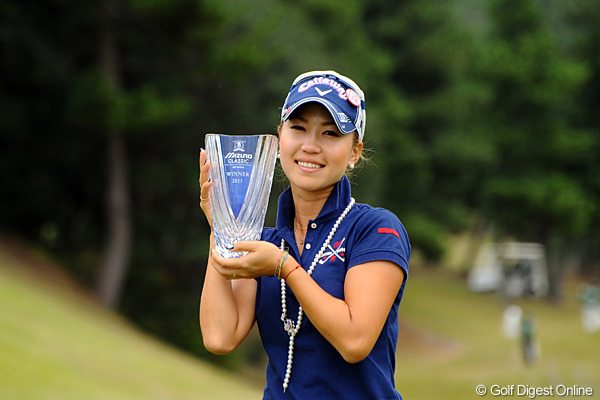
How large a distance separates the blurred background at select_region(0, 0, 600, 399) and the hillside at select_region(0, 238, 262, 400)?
0.06 m

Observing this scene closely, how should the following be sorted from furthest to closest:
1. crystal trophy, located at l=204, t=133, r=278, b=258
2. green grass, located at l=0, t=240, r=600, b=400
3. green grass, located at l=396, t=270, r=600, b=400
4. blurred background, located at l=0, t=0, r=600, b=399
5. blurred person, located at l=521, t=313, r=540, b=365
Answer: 1. blurred person, located at l=521, t=313, r=540, b=365
2. green grass, located at l=396, t=270, r=600, b=400
3. blurred background, located at l=0, t=0, r=600, b=399
4. green grass, located at l=0, t=240, r=600, b=400
5. crystal trophy, located at l=204, t=133, r=278, b=258

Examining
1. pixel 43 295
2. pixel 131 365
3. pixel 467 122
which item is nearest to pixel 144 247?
pixel 43 295

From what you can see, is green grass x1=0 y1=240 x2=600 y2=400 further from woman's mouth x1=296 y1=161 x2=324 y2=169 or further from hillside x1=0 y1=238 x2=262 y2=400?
woman's mouth x1=296 y1=161 x2=324 y2=169

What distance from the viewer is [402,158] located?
110ft

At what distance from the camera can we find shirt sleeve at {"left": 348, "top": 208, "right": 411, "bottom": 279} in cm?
215

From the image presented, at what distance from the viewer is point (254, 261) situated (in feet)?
6.97

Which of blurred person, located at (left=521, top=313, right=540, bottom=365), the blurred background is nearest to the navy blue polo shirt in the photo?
the blurred background

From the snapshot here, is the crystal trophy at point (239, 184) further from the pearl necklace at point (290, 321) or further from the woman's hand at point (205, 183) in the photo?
the pearl necklace at point (290, 321)

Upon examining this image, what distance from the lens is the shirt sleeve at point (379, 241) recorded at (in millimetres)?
2150

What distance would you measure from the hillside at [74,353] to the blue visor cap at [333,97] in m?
8.93

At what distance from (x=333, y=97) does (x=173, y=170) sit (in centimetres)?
2058

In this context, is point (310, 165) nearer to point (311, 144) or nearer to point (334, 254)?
point (311, 144)

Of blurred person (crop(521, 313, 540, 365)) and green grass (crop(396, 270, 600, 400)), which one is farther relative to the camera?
blurred person (crop(521, 313, 540, 365))

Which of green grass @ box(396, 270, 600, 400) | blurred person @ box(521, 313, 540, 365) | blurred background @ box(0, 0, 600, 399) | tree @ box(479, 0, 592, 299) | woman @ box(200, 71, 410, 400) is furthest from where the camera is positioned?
tree @ box(479, 0, 592, 299)
